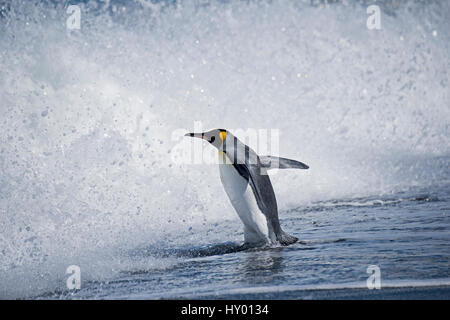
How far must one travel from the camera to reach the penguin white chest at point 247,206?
431 centimetres

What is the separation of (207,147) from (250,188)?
3553mm

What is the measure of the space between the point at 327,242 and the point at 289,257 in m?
0.53

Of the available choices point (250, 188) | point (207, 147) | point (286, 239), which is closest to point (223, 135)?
point (250, 188)

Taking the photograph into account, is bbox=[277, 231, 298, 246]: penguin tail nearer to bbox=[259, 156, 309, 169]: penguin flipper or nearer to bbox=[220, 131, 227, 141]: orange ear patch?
bbox=[259, 156, 309, 169]: penguin flipper

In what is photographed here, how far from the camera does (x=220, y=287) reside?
116 inches

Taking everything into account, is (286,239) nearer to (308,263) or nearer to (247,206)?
(247,206)

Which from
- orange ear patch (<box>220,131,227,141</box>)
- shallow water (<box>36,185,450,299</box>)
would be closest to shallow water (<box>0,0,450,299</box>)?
shallow water (<box>36,185,450,299</box>)

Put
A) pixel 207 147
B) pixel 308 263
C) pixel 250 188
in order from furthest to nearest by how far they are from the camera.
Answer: pixel 207 147, pixel 250 188, pixel 308 263

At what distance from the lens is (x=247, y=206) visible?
446 centimetres

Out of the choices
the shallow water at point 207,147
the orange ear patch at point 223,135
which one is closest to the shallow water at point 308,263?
the shallow water at point 207,147

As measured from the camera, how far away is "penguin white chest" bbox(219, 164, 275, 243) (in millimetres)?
4309

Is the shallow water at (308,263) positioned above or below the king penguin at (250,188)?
below

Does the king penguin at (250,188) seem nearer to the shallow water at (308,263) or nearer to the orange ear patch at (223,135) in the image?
the orange ear patch at (223,135)

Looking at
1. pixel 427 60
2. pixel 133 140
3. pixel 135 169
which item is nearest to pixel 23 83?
pixel 133 140
